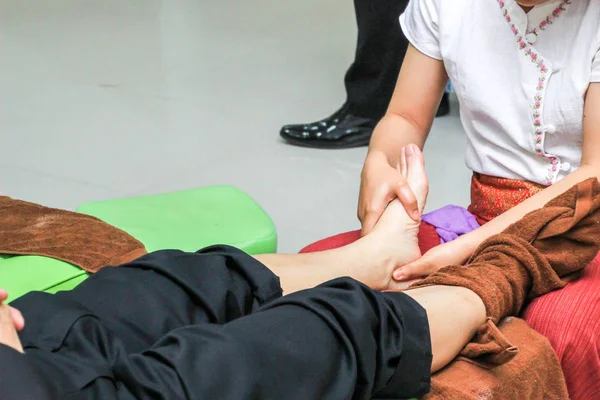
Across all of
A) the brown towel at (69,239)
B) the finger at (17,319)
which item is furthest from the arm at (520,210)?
the finger at (17,319)

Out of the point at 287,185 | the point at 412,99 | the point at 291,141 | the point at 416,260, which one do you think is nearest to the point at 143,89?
the point at 291,141

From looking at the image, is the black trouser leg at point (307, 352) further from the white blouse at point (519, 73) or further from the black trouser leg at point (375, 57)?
the black trouser leg at point (375, 57)

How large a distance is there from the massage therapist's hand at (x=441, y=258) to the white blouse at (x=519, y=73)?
0.14 metres

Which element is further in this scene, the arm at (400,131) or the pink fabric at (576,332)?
the arm at (400,131)

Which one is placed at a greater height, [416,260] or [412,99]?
[412,99]

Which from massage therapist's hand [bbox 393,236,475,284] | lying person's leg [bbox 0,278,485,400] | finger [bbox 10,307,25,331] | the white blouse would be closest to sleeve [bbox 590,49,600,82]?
the white blouse

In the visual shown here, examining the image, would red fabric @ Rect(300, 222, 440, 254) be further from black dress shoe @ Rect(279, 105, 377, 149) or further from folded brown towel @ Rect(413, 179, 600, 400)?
black dress shoe @ Rect(279, 105, 377, 149)

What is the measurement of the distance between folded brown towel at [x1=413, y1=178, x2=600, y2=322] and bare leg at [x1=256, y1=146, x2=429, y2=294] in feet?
0.38

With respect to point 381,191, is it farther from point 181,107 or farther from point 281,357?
point 181,107

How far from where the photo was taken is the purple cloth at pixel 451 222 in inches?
49.3

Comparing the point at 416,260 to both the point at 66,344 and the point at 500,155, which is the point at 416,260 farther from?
the point at 66,344

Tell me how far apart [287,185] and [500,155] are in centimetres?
93

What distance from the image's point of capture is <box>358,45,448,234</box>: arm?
1259 mm

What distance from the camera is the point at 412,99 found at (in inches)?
51.9
